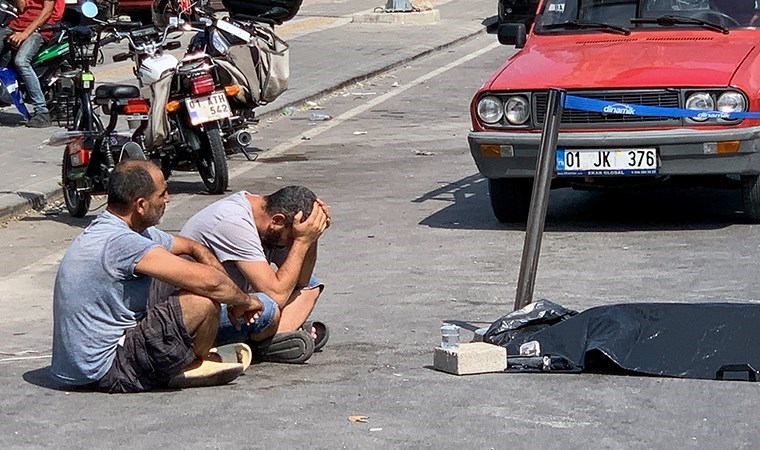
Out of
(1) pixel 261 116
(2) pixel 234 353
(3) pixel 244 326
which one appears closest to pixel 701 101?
(3) pixel 244 326

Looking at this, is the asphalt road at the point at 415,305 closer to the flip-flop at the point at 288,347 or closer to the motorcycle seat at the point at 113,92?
the flip-flop at the point at 288,347

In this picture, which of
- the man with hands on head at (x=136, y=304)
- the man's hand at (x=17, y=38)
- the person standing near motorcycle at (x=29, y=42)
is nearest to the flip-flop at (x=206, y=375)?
the man with hands on head at (x=136, y=304)

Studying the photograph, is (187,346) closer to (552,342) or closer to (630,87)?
(552,342)

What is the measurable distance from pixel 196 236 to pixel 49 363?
3.04 ft

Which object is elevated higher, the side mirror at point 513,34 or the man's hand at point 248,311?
the side mirror at point 513,34

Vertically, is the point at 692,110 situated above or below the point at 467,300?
above

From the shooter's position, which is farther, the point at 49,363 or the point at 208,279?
the point at 49,363

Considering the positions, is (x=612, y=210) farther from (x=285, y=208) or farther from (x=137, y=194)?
(x=137, y=194)

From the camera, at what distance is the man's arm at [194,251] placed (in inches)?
244

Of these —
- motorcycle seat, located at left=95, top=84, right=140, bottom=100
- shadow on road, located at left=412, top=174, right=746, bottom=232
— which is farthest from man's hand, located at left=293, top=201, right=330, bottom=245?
motorcycle seat, located at left=95, top=84, right=140, bottom=100

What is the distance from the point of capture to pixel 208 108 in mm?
11328

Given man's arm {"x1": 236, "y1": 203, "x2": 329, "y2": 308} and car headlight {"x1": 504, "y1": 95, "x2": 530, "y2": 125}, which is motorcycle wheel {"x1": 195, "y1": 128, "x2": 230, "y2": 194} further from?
man's arm {"x1": 236, "y1": 203, "x2": 329, "y2": 308}

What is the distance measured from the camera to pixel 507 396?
598cm

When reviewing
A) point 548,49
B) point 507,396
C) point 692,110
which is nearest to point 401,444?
point 507,396
